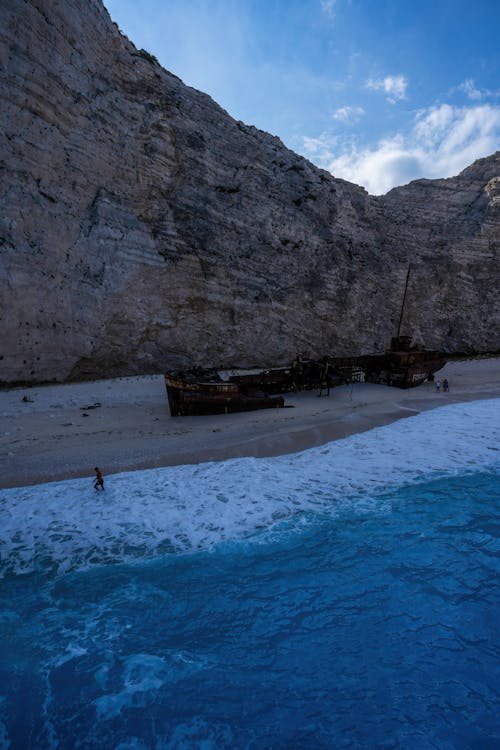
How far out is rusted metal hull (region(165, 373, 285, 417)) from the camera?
1525 cm

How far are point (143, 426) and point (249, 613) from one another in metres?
8.90

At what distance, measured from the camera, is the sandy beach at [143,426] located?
10.9 metres

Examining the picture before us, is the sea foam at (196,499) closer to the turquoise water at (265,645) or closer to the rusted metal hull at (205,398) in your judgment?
the turquoise water at (265,645)

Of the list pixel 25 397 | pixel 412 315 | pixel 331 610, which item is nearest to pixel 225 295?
pixel 25 397

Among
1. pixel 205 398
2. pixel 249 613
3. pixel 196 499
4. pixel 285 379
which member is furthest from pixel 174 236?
pixel 249 613

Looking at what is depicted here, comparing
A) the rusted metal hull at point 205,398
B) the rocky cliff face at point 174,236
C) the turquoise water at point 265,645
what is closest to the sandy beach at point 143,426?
the rusted metal hull at point 205,398

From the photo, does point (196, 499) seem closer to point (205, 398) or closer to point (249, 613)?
point (249, 613)

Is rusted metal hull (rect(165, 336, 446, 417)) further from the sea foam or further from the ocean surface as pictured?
the ocean surface

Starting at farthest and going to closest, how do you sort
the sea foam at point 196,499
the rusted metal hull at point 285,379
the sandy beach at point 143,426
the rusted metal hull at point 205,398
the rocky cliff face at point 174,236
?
the rocky cliff face at point 174,236 < the rusted metal hull at point 285,379 < the rusted metal hull at point 205,398 < the sandy beach at point 143,426 < the sea foam at point 196,499

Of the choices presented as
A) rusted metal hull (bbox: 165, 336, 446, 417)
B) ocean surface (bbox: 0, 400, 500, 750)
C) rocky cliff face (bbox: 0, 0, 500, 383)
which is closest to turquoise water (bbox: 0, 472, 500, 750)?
ocean surface (bbox: 0, 400, 500, 750)

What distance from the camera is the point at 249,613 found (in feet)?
20.3

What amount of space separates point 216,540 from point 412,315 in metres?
30.9

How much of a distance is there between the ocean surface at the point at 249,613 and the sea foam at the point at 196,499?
0.05 metres

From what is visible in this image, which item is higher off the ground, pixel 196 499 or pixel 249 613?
→ pixel 196 499
